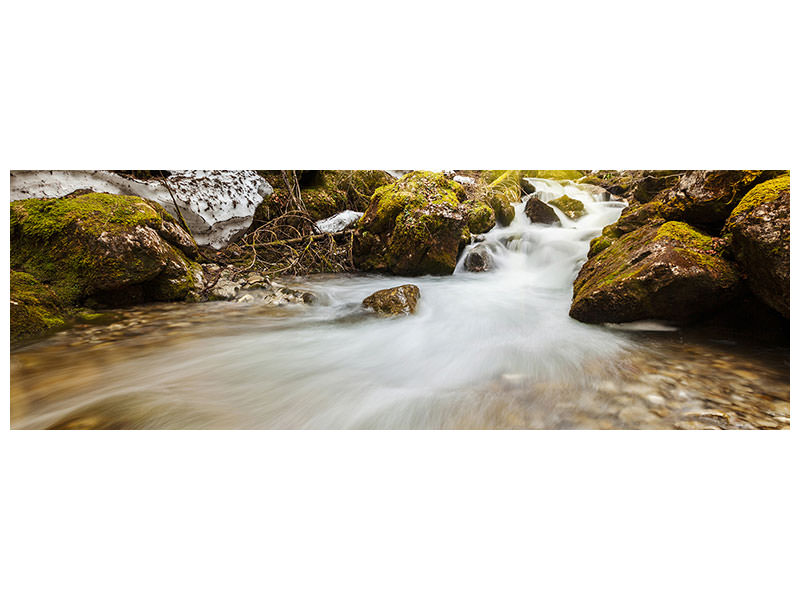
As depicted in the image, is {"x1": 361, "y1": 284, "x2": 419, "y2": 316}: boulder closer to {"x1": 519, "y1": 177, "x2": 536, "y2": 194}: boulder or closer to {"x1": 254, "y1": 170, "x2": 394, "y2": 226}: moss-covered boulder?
{"x1": 254, "y1": 170, "x2": 394, "y2": 226}: moss-covered boulder

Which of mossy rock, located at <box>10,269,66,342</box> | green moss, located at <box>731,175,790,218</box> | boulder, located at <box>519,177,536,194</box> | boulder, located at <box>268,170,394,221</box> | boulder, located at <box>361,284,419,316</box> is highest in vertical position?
boulder, located at <box>268,170,394,221</box>

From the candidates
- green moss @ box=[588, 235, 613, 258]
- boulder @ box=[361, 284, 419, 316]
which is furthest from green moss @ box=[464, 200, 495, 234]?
boulder @ box=[361, 284, 419, 316]

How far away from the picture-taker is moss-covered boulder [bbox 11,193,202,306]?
1.96m

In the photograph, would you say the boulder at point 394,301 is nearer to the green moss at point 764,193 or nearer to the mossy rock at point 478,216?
the mossy rock at point 478,216

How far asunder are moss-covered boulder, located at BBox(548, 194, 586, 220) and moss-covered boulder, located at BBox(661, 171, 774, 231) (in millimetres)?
730

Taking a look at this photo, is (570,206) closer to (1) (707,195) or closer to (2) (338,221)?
(1) (707,195)

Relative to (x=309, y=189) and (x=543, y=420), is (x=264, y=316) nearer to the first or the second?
(x=309, y=189)

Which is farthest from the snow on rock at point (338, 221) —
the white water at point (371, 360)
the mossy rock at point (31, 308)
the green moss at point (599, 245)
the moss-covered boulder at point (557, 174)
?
the green moss at point (599, 245)

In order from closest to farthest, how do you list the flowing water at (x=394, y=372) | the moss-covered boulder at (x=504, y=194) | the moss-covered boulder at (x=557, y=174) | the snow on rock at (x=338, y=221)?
the flowing water at (x=394, y=372), the moss-covered boulder at (x=557, y=174), the moss-covered boulder at (x=504, y=194), the snow on rock at (x=338, y=221)

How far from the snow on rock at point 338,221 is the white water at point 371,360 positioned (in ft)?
2.77

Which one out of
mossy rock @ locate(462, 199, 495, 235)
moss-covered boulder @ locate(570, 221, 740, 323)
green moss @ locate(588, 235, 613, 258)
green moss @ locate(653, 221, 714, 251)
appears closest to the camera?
moss-covered boulder @ locate(570, 221, 740, 323)

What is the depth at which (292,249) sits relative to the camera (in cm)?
330

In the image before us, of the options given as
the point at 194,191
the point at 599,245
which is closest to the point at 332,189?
the point at 194,191

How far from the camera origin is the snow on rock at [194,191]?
6.25ft
